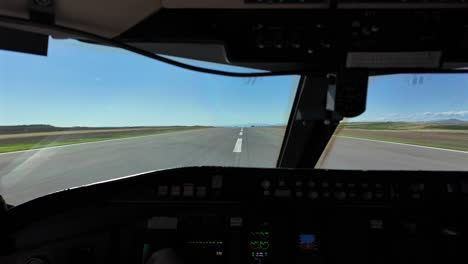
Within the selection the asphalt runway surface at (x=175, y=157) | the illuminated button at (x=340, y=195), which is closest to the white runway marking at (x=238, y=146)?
the asphalt runway surface at (x=175, y=157)

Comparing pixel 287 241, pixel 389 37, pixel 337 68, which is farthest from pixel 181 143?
pixel 389 37

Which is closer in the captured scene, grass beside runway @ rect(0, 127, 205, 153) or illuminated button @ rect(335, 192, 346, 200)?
illuminated button @ rect(335, 192, 346, 200)

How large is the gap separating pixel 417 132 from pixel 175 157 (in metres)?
1.91

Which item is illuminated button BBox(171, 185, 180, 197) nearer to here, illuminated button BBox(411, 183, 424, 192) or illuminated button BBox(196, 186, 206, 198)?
illuminated button BBox(196, 186, 206, 198)

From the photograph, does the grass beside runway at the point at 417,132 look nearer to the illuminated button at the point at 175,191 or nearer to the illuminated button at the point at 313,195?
the illuminated button at the point at 313,195

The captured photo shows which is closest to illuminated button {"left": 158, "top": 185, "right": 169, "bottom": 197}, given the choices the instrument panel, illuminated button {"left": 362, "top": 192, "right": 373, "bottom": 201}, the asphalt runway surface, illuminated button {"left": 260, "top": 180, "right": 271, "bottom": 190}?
the instrument panel

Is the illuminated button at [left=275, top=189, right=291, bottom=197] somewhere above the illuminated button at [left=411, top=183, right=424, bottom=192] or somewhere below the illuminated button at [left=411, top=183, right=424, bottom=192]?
below

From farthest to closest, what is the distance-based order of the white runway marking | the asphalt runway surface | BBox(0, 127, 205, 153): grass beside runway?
1. the white runway marking
2. the asphalt runway surface
3. BBox(0, 127, 205, 153): grass beside runway

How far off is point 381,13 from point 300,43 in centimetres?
32

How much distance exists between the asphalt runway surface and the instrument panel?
1.79ft

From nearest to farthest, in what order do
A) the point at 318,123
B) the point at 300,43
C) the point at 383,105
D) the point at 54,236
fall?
the point at 300,43
the point at 54,236
the point at 318,123
the point at 383,105

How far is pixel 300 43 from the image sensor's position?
4.68 feet

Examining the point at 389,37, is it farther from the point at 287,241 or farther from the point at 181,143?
the point at 181,143

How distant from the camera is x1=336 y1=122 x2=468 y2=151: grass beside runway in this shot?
2.47 meters
